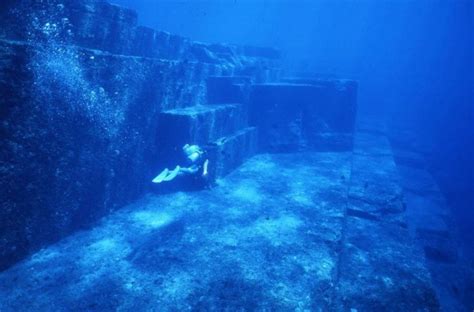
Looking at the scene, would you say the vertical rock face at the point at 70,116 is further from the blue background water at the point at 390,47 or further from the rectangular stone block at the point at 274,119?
the blue background water at the point at 390,47

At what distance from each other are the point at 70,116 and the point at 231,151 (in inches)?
141

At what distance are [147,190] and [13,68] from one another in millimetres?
3003

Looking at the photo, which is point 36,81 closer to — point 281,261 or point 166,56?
point 281,261

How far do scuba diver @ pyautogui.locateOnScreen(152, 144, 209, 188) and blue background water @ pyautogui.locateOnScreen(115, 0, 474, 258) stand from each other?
12.0 metres

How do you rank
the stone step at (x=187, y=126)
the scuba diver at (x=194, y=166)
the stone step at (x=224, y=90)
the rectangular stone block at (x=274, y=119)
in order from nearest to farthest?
the scuba diver at (x=194, y=166)
the stone step at (x=187, y=126)
the stone step at (x=224, y=90)
the rectangular stone block at (x=274, y=119)

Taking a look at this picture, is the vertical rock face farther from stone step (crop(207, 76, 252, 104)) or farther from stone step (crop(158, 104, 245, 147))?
stone step (crop(207, 76, 252, 104))

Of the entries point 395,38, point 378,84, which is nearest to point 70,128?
point 378,84

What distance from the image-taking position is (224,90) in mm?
8383

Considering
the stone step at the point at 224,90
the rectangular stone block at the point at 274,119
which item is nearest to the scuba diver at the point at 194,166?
the stone step at the point at 224,90

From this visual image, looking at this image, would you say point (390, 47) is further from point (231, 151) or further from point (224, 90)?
point (231, 151)

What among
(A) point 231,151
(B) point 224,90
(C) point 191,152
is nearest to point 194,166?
(C) point 191,152

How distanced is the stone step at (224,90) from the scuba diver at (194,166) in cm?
302

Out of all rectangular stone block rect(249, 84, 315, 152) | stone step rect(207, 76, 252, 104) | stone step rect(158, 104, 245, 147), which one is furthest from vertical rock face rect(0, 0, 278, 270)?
rectangular stone block rect(249, 84, 315, 152)

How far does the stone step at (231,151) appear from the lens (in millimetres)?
6051
